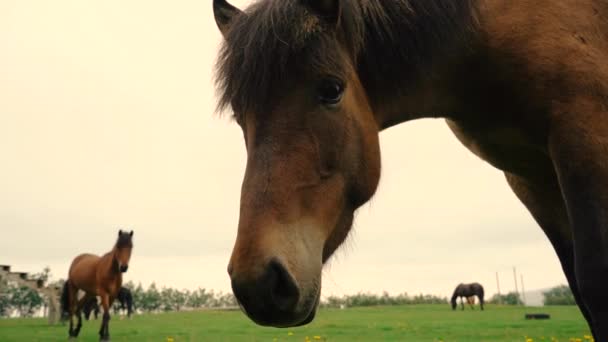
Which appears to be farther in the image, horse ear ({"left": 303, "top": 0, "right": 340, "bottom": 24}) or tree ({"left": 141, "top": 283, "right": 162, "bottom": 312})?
tree ({"left": 141, "top": 283, "right": 162, "bottom": 312})

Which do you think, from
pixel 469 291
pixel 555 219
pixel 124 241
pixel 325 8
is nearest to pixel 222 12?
pixel 325 8

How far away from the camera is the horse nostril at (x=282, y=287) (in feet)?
6.84

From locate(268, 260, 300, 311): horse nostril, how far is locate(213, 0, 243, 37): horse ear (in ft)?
5.70

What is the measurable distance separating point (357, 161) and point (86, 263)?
58.6 feet

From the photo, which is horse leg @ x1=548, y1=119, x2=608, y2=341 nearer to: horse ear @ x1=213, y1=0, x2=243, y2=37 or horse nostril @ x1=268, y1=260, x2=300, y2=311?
horse nostril @ x1=268, y1=260, x2=300, y2=311

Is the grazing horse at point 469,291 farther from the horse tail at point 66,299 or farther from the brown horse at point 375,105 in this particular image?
the brown horse at point 375,105

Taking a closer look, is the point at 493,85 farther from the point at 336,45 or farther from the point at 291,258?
the point at 291,258

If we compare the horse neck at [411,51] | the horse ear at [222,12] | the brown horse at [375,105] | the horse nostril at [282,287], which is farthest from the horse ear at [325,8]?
the horse nostril at [282,287]

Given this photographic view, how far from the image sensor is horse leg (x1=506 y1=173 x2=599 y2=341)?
3734 mm

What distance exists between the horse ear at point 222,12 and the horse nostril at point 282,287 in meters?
1.74

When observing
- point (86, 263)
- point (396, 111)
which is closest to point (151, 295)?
point (86, 263)

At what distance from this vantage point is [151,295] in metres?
43.3

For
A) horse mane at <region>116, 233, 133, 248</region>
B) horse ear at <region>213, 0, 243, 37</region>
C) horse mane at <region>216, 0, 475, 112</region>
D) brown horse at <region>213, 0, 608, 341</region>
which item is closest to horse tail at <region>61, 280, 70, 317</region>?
horse mane at <region>116, 233, 133, 248</region>

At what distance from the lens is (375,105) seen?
305 centimetres
